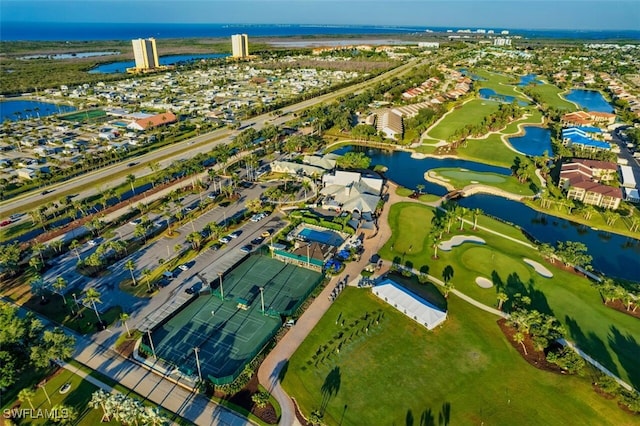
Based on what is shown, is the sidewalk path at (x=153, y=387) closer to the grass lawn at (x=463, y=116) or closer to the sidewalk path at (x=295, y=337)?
the sidewalk path at (x=295, y=337)

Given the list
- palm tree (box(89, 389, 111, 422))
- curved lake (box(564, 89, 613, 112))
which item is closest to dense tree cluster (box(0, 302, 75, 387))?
palm tree (box(89, 389, 111, 422))

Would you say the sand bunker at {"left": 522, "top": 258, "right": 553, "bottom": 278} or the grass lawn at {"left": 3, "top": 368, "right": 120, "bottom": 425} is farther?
the sand bunker at {"left": 522, "top": 258, "right": 553, "bottom": 278}

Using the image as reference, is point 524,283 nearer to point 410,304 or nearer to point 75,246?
point 410,304

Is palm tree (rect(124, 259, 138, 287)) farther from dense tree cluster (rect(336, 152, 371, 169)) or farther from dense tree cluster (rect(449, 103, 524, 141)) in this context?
dense tree cluster (rect(449, 103, 524, 141))

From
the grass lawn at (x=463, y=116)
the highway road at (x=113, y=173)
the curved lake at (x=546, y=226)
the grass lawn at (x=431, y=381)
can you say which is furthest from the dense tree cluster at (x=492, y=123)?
the grass lawn at (x=431, y=381)

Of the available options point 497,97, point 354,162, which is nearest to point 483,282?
point 354,162

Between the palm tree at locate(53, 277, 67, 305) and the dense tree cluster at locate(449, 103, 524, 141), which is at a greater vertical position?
the dense tree cluster at locate(449, 103, 524, 141)
